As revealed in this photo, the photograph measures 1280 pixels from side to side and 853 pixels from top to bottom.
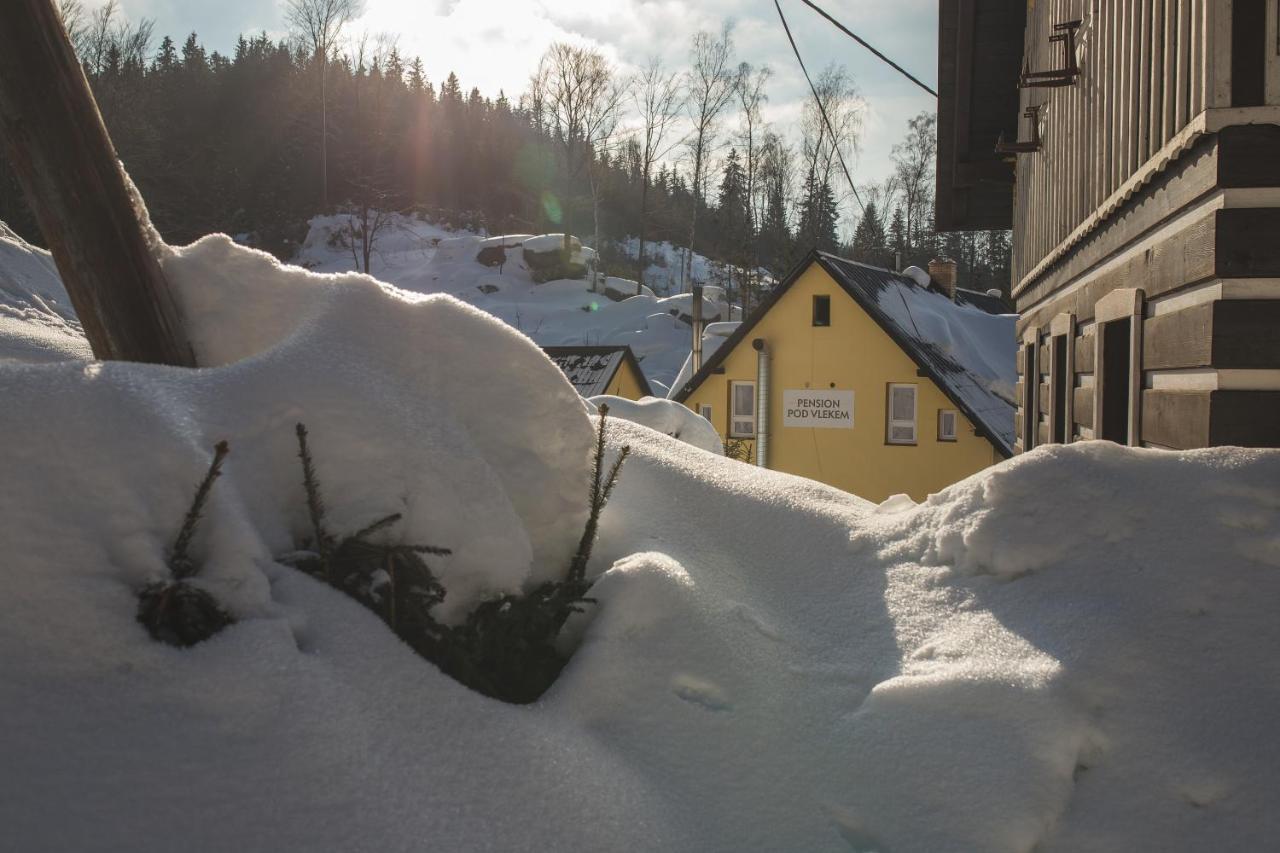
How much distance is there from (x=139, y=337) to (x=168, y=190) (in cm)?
3784

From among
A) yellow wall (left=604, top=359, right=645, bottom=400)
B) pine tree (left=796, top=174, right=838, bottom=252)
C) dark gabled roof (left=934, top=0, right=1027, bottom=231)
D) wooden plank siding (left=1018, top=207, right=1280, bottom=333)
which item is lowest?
yellow wall (left=604, top=359, right=645, bottom=400)

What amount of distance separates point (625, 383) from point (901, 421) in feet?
24.7

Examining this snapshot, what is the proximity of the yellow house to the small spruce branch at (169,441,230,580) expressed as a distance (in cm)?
1470

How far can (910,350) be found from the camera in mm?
16531

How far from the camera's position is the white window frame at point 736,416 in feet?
60.6

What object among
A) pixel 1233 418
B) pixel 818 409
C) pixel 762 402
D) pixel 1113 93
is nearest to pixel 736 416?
pixel 762 402

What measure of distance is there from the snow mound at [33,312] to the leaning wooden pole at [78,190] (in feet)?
1.39

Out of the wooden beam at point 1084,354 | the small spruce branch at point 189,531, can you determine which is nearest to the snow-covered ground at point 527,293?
the wooden beam at point 1084,354

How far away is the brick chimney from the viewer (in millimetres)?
22484

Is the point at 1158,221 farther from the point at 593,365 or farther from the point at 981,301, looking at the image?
the point at 981,301

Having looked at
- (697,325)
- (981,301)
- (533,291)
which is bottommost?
(697,325)

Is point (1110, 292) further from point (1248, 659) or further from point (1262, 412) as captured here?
point (1248, 659)

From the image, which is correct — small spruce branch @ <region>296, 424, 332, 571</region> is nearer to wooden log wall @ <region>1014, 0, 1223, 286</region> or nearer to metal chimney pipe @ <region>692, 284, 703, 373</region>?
wooden log wall @ <region>1014, 0, 1223, 286</region>

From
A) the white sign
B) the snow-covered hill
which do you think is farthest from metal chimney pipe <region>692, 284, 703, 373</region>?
the snow-covered hill
